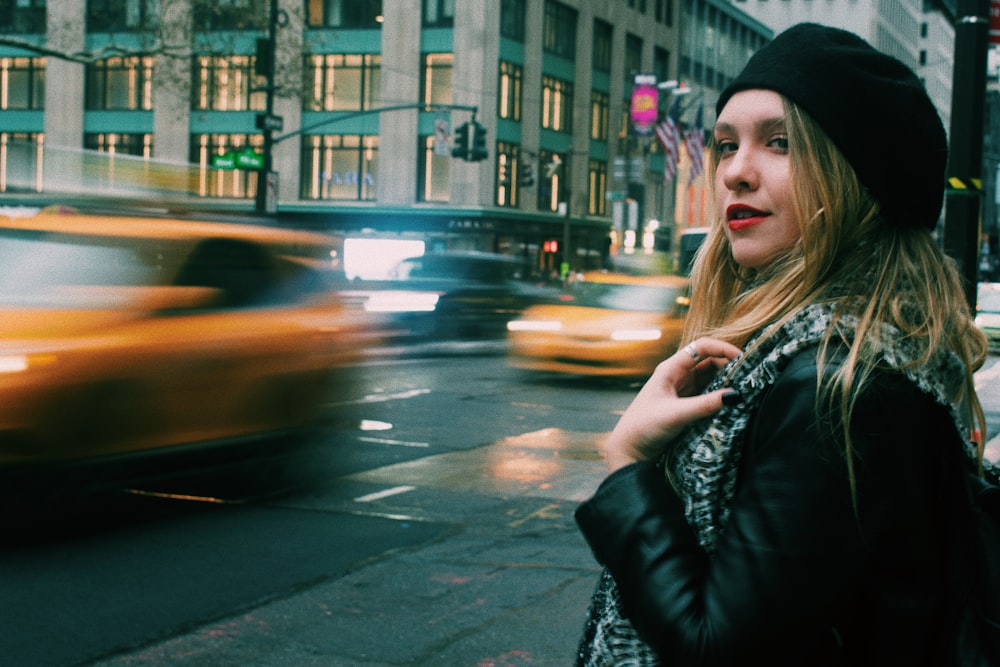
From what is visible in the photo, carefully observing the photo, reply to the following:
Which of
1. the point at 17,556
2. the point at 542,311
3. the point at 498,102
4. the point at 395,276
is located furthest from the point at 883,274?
the point at 498,102

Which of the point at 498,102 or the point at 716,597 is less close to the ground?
the point at 498,102

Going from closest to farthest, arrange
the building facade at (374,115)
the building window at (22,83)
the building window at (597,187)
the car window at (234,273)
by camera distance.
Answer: the car window at (234,273) < the building facade at (374,115) < the building window at (22,83) < the building window at (597,187)

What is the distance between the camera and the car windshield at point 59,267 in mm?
6910

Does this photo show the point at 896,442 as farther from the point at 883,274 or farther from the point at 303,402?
the point at 303,402

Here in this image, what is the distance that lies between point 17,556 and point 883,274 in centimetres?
617

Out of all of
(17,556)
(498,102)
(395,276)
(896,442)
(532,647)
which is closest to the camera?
(896,442)

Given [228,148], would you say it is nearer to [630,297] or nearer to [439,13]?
[439,13]

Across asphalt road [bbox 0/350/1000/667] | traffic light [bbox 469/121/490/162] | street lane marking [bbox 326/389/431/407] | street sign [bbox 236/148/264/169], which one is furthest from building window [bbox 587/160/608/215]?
asphalt road [bbox 0/350/1000/667]

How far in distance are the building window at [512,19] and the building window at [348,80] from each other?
17.9ft

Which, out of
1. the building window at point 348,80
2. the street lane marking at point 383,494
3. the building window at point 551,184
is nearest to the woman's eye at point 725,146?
the street lane marking at point 383,494

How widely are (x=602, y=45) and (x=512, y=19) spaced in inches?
368

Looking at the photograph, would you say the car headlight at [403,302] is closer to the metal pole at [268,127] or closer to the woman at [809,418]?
the metal pole at [268,127]

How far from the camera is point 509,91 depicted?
168ft

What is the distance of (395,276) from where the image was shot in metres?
25.8
